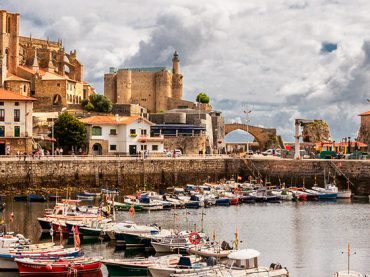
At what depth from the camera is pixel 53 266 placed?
37125 mm

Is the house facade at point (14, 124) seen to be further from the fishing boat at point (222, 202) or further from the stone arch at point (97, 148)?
the fishing boat at point (222, 202)

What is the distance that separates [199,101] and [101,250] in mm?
85350

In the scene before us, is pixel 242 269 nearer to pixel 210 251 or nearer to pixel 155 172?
pixel 210 251

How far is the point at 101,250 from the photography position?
45094 millimetres

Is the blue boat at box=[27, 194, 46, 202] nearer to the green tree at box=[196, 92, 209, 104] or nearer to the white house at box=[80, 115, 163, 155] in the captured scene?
the white house at box=[80, 115, 163, 155]

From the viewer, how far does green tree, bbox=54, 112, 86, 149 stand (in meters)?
87.9

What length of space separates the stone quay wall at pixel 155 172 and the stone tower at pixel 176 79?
147 feet

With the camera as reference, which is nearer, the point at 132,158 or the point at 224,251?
the point at 224,251

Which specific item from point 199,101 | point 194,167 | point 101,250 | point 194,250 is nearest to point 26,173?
point 194,167

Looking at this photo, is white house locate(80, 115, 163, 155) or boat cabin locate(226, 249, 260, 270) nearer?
boat cabin locate(226, 249, 260, 270)

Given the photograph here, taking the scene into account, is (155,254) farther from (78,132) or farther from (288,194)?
(78,132)

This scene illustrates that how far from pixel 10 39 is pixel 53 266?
77.2m

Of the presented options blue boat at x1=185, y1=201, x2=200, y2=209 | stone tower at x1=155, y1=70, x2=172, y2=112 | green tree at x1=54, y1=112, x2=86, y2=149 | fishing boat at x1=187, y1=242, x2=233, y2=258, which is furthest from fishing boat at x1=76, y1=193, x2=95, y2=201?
stone tower at x1=155, y1=70, x2=172, y2=112

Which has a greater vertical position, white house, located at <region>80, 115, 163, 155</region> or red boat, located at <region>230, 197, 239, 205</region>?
white house, located at <region>80, 115, 163, 155</region>
